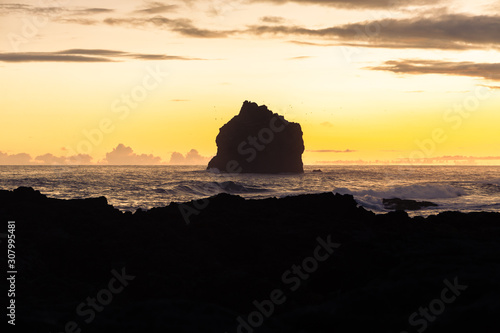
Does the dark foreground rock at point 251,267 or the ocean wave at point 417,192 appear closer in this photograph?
the dark foreground rock at point 251,267

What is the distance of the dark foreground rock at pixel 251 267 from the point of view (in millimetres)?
7781

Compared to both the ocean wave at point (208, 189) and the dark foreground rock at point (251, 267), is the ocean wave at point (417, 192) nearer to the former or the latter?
the ocean wave at point (208, 189)

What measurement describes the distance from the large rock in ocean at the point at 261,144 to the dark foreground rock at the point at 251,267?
126m

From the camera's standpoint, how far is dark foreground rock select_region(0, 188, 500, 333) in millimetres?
7781

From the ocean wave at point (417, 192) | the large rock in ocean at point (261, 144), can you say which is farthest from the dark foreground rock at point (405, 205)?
the large rock in ocean at point (261, 144)

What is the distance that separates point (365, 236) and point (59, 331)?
840 cm

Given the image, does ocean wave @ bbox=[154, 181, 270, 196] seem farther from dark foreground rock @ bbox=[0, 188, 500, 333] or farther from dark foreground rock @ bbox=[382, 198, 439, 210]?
dark foreground rock @ bbox=[0, 188, 500, 333]

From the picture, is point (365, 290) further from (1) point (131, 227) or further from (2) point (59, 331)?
(1) point (131, 227)

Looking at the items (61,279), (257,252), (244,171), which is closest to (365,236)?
(257,252)

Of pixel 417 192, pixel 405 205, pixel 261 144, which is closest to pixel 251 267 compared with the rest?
pixel 405 205

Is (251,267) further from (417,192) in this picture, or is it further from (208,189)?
(208,189)

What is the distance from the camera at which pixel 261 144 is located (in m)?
150

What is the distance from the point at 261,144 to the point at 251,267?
13883 cm

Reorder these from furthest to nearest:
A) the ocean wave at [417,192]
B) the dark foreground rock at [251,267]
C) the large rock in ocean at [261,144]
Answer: the large rock in ocean at [261,144]
the ocean wave at [417,192]
the dark foreground rock at [251,267]
